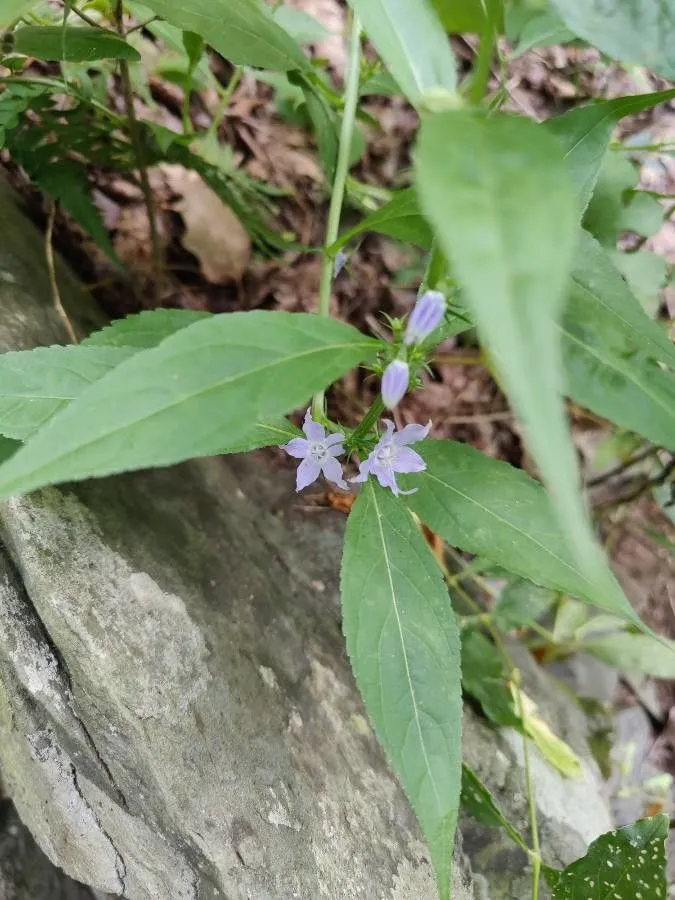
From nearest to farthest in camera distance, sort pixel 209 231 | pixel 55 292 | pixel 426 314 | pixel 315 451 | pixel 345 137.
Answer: pixel 426 314 < pixel 315 451 < pixel 345 137 < pixel 55 292 < pixel 209 231

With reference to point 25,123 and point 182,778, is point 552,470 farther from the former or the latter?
point 25,123

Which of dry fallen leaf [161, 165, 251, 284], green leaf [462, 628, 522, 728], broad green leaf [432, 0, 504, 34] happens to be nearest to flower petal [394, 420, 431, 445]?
broad green leaf [432, 0, 504, 34]

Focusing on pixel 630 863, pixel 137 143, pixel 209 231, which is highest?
pixel 137 143

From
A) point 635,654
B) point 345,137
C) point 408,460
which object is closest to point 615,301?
point 408,460

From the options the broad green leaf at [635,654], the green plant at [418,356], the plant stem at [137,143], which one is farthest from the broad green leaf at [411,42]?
the broad green leaf at [635,654]

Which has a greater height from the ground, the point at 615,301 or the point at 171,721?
the point at 615,301

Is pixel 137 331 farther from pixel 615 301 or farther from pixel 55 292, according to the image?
pixel 615 301

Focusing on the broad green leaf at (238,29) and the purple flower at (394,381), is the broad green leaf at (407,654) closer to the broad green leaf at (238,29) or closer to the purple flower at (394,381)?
the purple flower at (394,381)

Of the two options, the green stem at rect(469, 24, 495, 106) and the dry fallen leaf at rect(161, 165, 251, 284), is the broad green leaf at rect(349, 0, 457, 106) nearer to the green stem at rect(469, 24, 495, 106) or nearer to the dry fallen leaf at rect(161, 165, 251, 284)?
the green stem at rect(469, 24, 495, 106)
